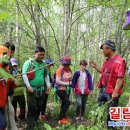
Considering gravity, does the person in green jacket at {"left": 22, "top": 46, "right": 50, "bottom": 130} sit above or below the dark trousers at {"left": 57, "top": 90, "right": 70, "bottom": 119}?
above

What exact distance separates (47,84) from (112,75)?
168 centimetres

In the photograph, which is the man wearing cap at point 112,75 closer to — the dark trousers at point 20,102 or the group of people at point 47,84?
the group of people at point 47,84

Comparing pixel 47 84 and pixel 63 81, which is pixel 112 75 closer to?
pixel 47 84

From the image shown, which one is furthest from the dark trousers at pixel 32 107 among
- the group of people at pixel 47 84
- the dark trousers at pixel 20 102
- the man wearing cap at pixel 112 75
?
the man wearing cap at pixel 112 75

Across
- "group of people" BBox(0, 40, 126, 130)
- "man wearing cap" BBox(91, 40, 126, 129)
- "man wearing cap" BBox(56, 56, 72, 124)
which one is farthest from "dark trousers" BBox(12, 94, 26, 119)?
"man wearing cap" BBox(91, 40, 126, 129)

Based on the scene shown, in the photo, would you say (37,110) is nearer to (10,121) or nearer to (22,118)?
(22,118)

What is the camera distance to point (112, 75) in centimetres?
554

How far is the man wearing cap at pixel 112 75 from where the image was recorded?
543 centimetres

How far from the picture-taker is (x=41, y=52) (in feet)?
20.0

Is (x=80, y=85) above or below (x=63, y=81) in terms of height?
below

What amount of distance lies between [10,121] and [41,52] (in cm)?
237

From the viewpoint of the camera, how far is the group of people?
4.49 meters

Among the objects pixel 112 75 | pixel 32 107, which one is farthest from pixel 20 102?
pixel 112 75

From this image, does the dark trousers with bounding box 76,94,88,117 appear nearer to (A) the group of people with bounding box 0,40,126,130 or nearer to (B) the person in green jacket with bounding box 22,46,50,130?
(A) the group of people with bounding box 0,40,126,130
